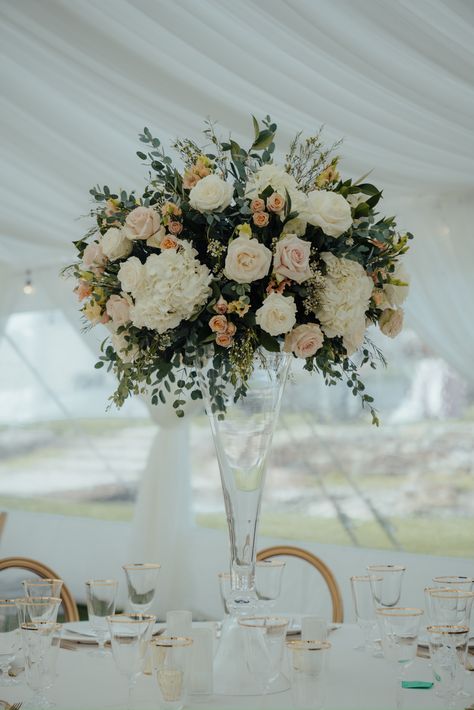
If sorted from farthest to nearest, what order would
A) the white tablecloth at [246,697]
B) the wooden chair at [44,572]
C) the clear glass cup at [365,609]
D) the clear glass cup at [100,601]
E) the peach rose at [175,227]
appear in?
the wooden chair at [44,572] < the clear glass cup at [365,609] < the clear glass cup at [100,601] < the peach rose at [175,227] < the white tablecloth at [246,697]

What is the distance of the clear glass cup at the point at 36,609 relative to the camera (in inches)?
71.7

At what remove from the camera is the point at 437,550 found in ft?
18.3

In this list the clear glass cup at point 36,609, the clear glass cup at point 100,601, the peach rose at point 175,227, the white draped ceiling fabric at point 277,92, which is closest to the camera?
the clear glass cup at point 36,609

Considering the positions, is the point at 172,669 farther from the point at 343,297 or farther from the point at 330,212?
the point at 330,212

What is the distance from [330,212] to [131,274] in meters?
0.46

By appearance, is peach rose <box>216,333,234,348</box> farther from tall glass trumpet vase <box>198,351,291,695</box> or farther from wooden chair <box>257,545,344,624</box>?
wooden chair <box>257,545,344,624</box>

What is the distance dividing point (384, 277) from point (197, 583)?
400cm

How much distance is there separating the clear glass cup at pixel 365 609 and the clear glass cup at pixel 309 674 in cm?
60

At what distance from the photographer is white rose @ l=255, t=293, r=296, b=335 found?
1.83 meters

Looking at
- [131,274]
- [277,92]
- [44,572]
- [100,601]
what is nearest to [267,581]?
[100,601]

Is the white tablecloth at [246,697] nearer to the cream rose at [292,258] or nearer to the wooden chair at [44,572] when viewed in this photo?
the wooden chair at [44,572]

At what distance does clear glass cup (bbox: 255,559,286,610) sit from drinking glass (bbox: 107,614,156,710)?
2.07 feet

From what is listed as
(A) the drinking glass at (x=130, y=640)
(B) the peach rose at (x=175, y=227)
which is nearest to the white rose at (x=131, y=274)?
(B) the peach rose at (x=175, y=227)

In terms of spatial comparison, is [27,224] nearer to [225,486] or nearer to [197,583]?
[197,583]
